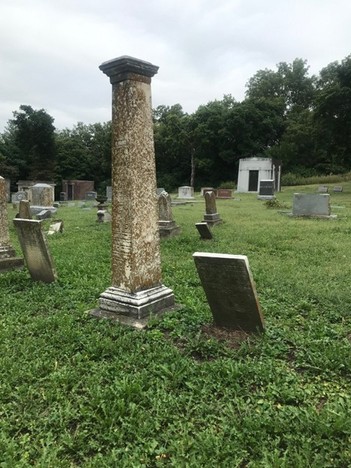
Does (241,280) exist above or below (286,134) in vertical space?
below

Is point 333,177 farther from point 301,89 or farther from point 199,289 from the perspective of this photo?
point 199,289

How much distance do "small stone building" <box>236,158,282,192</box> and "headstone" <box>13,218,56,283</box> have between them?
2634cm

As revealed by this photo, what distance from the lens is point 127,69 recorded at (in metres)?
3.88

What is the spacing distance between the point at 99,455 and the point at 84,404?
530mm

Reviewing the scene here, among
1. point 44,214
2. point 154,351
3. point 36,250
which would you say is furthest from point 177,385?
point 44,214

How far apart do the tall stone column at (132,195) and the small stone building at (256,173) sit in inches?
1070

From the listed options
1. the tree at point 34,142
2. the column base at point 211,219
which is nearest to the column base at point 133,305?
the column base at point 211,219

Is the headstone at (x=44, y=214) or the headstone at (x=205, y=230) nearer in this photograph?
the headstone at (x=205, y=230)

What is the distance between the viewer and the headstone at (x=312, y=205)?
42.9 ft

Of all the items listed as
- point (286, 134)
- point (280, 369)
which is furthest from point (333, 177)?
point (280, 369)

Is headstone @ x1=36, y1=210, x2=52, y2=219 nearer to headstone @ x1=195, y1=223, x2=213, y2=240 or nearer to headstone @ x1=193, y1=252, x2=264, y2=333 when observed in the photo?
headstone @ x1=195, y1=223, x2=213, y2=240

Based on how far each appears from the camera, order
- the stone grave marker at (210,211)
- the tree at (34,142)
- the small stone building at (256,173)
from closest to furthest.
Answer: the stone grave marker at (210,211), the small stone building at (256,173), the tree at (34,142)

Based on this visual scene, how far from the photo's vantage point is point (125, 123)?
13.0 feet

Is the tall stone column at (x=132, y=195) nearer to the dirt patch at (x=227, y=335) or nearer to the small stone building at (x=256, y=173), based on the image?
the dirt patch at (x=227, y=335)
